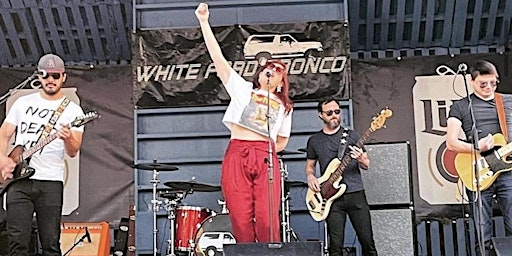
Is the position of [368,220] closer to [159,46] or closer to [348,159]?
[348,159]

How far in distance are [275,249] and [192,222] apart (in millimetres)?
1953

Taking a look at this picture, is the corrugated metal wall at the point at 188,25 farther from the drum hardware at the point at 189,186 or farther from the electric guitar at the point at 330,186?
the electric guitar at the point at 330,186

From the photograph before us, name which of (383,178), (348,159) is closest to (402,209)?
(383,178)

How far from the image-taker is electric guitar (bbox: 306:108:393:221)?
5.45m

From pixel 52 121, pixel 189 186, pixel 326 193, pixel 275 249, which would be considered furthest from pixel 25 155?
pixel 326 193

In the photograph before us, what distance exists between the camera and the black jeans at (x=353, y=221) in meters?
5.34

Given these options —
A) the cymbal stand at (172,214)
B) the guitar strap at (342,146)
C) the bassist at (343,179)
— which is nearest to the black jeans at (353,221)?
the bassist at (343,179)

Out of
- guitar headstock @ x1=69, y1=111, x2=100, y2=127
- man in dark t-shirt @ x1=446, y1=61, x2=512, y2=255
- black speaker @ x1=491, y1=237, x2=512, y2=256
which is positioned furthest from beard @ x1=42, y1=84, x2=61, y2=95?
black speaker @ x1=491, y1=237, x2=512, y2=256

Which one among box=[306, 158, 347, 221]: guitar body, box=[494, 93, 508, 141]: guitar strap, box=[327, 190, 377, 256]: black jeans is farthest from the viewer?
box=[306, 158, 347, 221]: guitar body

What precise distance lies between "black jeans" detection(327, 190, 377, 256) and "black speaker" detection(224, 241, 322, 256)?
136 centimetres

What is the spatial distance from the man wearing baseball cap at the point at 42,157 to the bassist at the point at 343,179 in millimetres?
1783

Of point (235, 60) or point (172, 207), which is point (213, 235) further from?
point (235, 60)

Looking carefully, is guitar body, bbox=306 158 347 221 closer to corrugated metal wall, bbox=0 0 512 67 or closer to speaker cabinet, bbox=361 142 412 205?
speaker cabinet, bbox=361 142 412 205

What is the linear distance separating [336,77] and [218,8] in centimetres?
128
